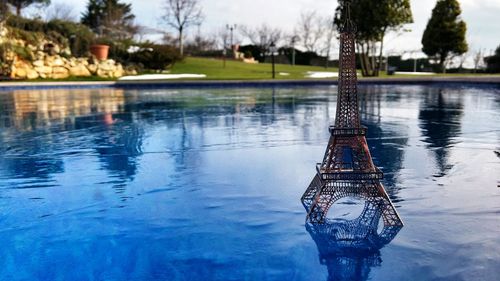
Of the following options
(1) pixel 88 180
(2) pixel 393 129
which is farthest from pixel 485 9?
(1) pixel 88 180

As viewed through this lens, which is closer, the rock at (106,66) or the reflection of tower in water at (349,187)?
the reflection of tower in water at (349,187)

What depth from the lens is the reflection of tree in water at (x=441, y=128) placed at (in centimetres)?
633

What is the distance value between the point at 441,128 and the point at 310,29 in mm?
45529

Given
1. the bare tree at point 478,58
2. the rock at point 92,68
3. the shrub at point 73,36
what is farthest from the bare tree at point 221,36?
the bare tree at point 478,58

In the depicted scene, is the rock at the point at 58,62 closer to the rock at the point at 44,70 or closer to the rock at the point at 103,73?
the rock at the point at 44,70

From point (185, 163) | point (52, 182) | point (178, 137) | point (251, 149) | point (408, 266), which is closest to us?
point (408, 266)

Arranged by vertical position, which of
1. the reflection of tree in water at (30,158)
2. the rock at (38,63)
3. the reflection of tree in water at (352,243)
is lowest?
the reflection of tree in water at (352,243)

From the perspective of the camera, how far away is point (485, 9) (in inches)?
1362

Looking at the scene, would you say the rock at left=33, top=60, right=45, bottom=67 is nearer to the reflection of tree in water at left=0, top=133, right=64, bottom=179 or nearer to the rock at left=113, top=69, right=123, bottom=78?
the rock at left=113, top=69, right=123, bottom=78

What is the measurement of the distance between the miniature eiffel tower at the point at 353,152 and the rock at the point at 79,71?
3048cm

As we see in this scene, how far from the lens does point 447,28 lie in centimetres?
3591

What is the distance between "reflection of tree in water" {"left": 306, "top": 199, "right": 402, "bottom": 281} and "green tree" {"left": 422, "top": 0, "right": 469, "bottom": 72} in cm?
3715

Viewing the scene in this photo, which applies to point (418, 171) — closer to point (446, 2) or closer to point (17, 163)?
point (17, 163)

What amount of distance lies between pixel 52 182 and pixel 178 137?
3278 mm
